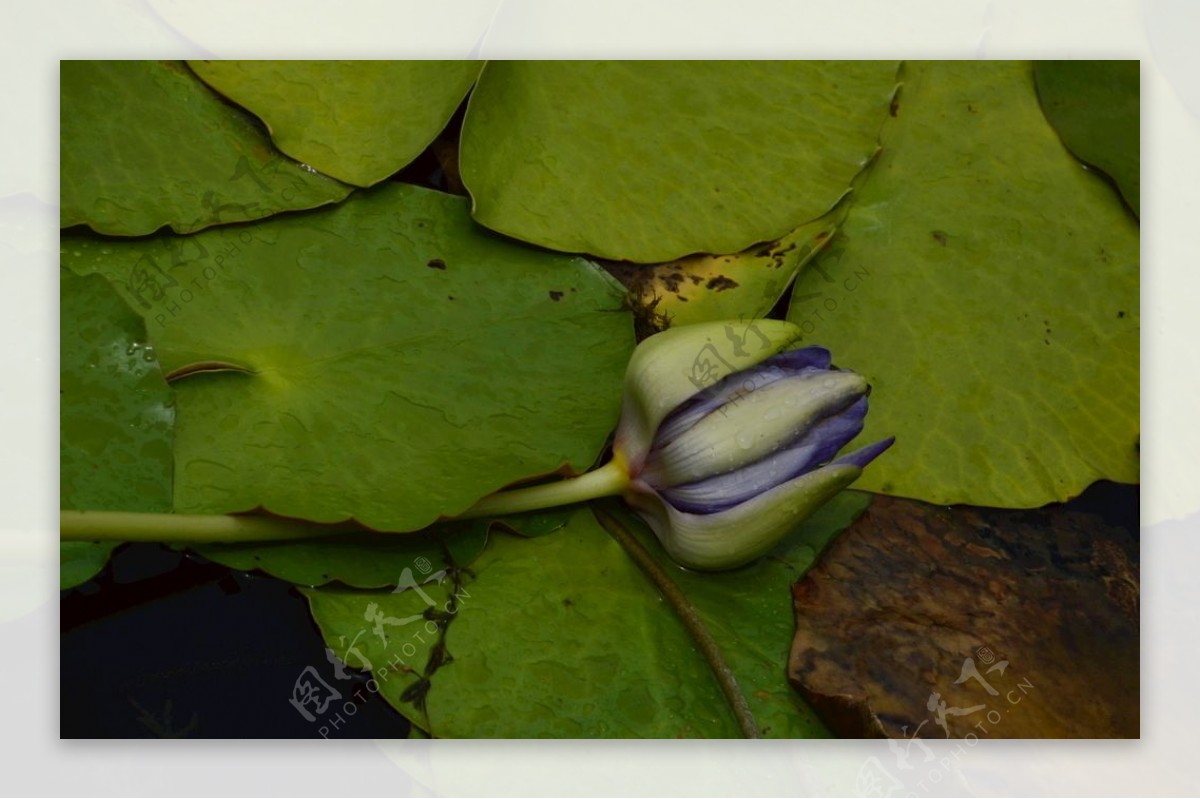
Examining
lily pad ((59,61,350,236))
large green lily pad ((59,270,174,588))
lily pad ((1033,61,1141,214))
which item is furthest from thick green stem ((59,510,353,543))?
lily pad ((1033,61,1141,214))

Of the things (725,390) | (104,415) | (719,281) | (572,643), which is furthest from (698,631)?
(104,415)

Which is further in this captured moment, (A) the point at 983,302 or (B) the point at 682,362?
(A) the point at 983,302

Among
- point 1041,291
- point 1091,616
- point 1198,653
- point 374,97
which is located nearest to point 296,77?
point 374,97

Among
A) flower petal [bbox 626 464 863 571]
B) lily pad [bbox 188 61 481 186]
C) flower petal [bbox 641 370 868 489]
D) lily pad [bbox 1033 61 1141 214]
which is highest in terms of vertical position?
lily pad [bbox 188 61 481 186]

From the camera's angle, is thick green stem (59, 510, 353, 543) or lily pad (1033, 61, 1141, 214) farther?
lily pad (1033, 61, 1141, 214)

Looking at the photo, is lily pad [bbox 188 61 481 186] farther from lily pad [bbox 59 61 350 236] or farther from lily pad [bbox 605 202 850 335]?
lily pad [bbox 605 202 850 335]

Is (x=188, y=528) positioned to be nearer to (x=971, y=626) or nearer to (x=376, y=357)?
(x=376, y=357)
